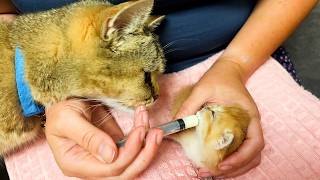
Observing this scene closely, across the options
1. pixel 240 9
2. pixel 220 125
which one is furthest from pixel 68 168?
pixel 240 9

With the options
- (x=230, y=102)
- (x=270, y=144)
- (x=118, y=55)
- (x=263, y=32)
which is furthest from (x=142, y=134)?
(x=263, y=32)

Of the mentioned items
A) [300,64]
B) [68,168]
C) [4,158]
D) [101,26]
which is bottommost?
[300,64]

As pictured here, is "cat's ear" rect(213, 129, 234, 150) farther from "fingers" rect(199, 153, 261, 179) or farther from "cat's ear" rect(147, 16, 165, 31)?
"cat's ear" rect(147, 16, 165, 31)

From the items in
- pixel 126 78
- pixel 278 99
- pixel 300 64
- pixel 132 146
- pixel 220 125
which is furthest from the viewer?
pixel 300 64

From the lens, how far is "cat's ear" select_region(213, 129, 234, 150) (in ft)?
3.64

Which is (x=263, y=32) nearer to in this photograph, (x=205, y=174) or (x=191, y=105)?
(x=191, y=105)

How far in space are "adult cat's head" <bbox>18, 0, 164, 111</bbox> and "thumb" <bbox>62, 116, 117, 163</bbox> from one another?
0.09 metres

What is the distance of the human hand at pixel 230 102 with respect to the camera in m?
1.11

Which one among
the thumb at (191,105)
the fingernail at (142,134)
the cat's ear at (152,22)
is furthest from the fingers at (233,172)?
the cat's ear at (152,22)

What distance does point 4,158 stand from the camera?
1.25 metres

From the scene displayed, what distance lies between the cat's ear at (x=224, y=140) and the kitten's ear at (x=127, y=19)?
0.34 m

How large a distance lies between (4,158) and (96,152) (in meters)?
0.38

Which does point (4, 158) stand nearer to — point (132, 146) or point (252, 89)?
point (132, 146)

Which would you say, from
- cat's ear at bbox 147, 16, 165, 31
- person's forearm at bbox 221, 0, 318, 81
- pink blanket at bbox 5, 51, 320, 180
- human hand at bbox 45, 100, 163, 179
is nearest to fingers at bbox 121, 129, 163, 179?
human hand at bbox 45, 100, 163, 179
